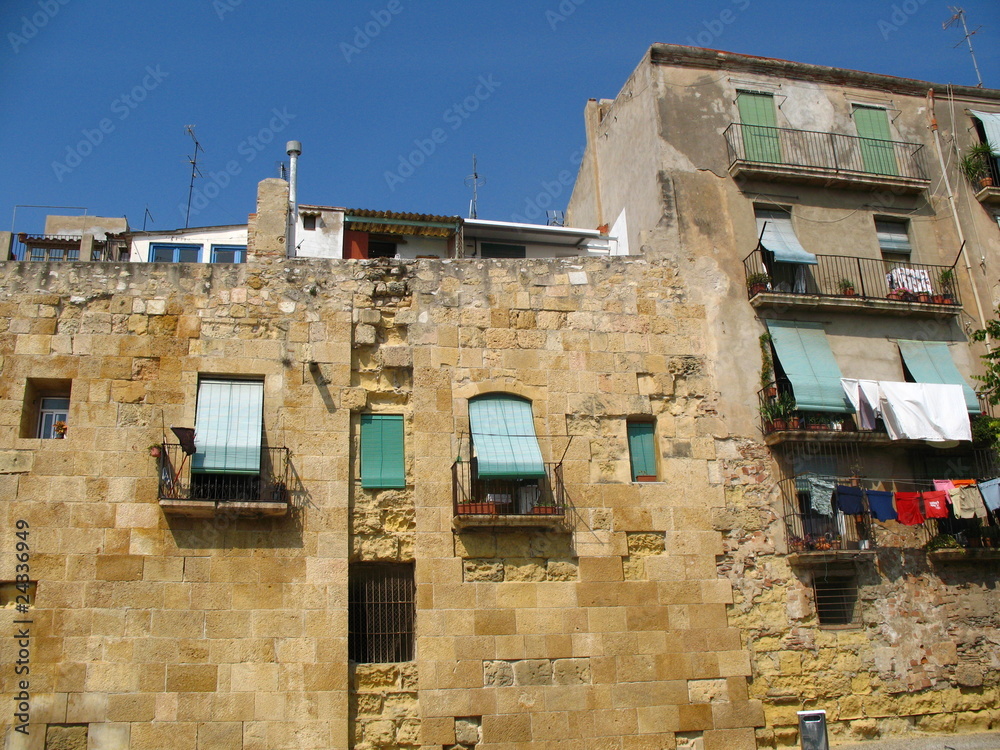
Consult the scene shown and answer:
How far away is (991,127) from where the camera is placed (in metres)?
19.8

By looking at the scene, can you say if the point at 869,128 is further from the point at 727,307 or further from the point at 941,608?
the point at 941,608

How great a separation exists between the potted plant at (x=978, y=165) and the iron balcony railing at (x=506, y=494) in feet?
36.8

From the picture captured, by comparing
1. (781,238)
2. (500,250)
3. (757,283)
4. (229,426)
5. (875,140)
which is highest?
(875,140)

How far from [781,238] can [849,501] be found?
508 centimetres

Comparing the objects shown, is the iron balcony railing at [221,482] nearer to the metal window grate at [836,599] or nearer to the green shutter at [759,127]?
the metal window grate at [836,599]

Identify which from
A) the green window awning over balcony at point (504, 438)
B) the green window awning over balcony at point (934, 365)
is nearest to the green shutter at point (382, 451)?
the green window awning over balcony at point (504, 438)

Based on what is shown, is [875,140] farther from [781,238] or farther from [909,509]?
[909,509]

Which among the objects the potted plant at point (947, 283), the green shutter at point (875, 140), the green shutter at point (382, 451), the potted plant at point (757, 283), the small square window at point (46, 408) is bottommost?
the green shutter at point (382, 451)

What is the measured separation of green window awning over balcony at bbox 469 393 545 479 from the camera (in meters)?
14.5

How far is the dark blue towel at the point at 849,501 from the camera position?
51.5 feet

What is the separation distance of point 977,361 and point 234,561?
13.8m

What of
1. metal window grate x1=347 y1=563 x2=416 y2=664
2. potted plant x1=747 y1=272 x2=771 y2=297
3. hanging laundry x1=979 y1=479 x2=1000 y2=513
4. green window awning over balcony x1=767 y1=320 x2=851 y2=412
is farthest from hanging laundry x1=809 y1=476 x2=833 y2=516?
metal window grate x1=347 y1=563 x2=416 y2=664

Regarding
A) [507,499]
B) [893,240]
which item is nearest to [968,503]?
[893,240]

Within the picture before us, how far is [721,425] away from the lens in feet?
52.5
